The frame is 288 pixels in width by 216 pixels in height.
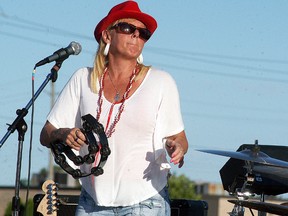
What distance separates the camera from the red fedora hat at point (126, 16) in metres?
5.51

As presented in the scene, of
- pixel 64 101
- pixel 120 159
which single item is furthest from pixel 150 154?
pixel 64 101

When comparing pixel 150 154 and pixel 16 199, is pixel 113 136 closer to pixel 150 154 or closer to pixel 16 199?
pixel 150 154

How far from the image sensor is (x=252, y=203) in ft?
19.2

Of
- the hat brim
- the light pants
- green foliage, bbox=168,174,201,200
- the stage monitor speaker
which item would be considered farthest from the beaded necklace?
green foliage, bbox=168,174,201,200

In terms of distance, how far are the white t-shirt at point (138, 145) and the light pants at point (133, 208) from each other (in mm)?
31

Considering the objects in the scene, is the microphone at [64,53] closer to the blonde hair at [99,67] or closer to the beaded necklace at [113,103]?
the blonde hair at [99,67]

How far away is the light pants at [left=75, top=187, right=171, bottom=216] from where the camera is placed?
204 inches

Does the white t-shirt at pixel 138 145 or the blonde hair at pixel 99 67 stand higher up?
the blonde hair at pixel 99 67

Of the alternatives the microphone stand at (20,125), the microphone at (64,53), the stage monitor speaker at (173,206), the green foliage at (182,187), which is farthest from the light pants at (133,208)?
the green foliage at (182,187)

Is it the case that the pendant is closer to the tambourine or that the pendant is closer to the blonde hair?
the blonde hair

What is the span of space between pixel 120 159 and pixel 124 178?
4.2 inches

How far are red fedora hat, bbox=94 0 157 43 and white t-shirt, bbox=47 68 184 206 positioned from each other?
1.12 ft

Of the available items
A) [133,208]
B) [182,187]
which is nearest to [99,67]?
[133,208]

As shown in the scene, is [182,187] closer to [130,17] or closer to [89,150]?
[130,17]
